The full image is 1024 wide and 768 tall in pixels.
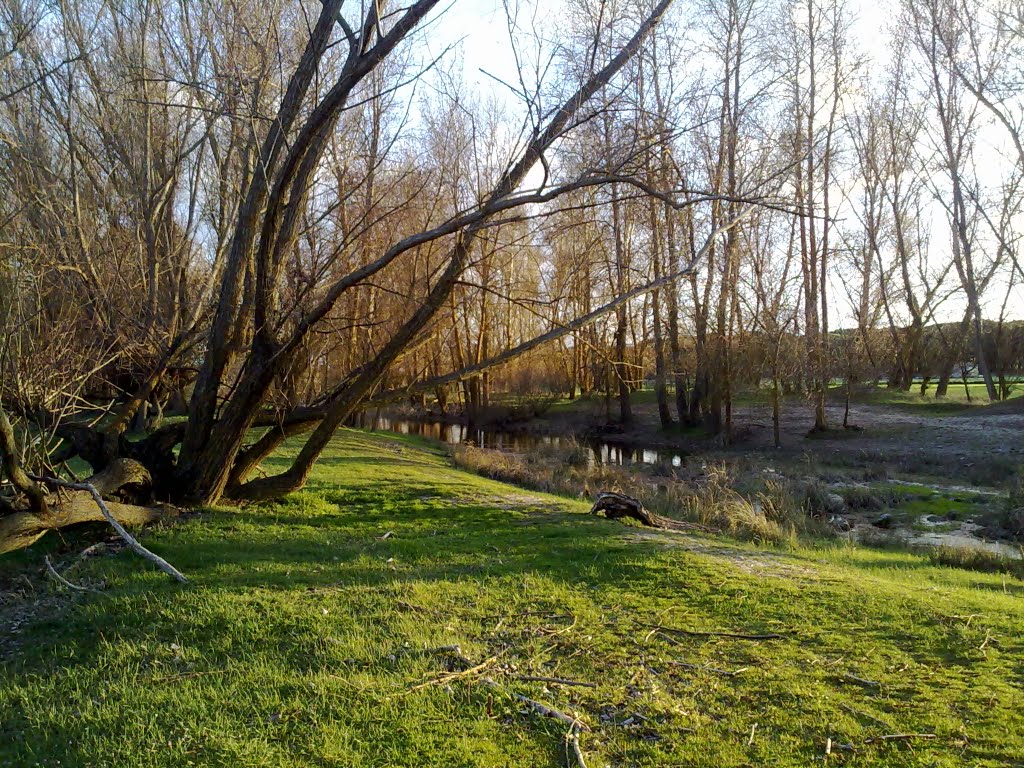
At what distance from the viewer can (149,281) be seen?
11.0 meters

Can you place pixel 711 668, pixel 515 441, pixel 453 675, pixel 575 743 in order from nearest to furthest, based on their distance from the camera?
pixel 575 743
pixel 453 675
pixel 711 668
pixel 515 441

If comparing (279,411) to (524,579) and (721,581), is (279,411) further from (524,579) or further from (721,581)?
(721,581)

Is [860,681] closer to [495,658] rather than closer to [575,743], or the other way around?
[575,743]

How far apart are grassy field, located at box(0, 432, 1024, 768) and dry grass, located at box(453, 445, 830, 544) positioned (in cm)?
317

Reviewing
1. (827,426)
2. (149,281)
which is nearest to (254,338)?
(149,281)

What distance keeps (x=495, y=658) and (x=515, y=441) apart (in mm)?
25456

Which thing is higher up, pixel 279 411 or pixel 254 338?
pixel 254 338

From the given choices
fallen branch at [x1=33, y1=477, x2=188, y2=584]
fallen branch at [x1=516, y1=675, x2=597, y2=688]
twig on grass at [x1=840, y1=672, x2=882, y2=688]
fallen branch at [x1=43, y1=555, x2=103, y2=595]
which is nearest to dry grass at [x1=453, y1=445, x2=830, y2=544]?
twig on grass at [x1=840, y1=672, x2=882, y2=688]

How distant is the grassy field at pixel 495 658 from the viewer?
3584mm

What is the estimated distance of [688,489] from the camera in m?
15.1

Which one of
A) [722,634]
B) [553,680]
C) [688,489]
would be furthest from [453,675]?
[688,489]

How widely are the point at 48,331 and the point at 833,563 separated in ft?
32.2

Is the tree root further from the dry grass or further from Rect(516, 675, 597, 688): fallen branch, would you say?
Rect(516, 675, 597, 688): fallen branch

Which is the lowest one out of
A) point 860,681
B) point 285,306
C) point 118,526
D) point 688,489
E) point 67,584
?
point 688,489
